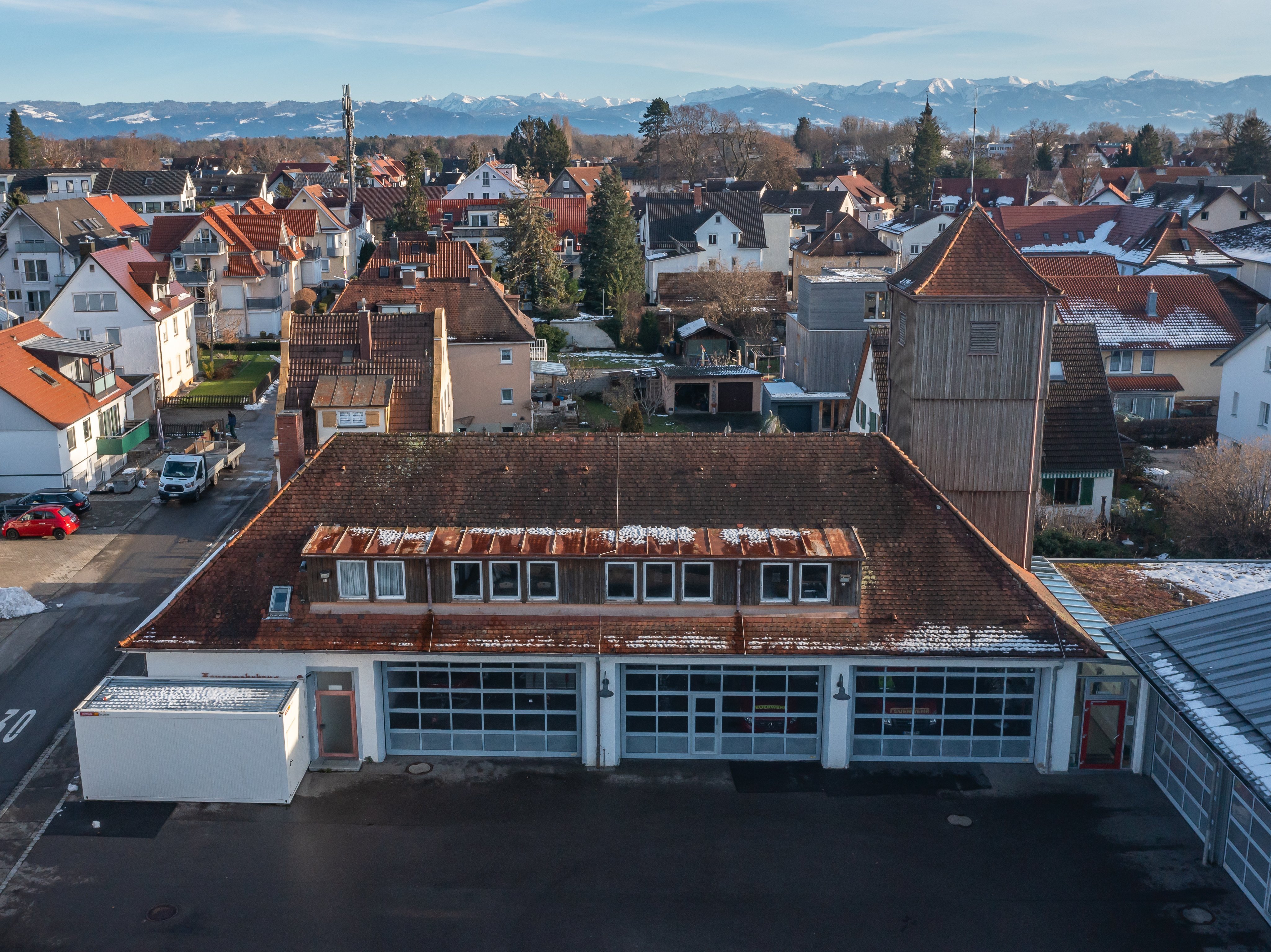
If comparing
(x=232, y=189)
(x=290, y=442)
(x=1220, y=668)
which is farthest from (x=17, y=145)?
(x=1220, y=668)

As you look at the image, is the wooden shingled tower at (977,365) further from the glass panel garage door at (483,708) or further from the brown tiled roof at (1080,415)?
the glass panel garage door at (483,708)

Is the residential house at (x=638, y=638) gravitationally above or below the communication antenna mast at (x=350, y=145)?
below

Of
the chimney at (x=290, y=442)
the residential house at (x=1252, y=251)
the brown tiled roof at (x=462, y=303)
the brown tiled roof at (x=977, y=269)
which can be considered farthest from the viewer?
the residential house at (x=1252, y=251)

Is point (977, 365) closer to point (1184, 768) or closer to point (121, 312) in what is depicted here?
point (1184, 768)

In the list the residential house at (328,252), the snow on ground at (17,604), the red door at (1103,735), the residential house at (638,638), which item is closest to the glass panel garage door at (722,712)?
the residential house at (638,638)

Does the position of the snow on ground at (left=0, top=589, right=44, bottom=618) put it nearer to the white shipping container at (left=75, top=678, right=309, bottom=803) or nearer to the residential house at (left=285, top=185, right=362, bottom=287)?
the white shipping container at (left=75, top=678, right=309, bottom=803)

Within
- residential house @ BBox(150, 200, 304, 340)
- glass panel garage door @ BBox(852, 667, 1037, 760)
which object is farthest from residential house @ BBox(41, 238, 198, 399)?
glass panel garage door @ BBox(852, 667, 1037, 760)

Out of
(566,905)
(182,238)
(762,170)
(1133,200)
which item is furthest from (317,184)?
(566,905)
